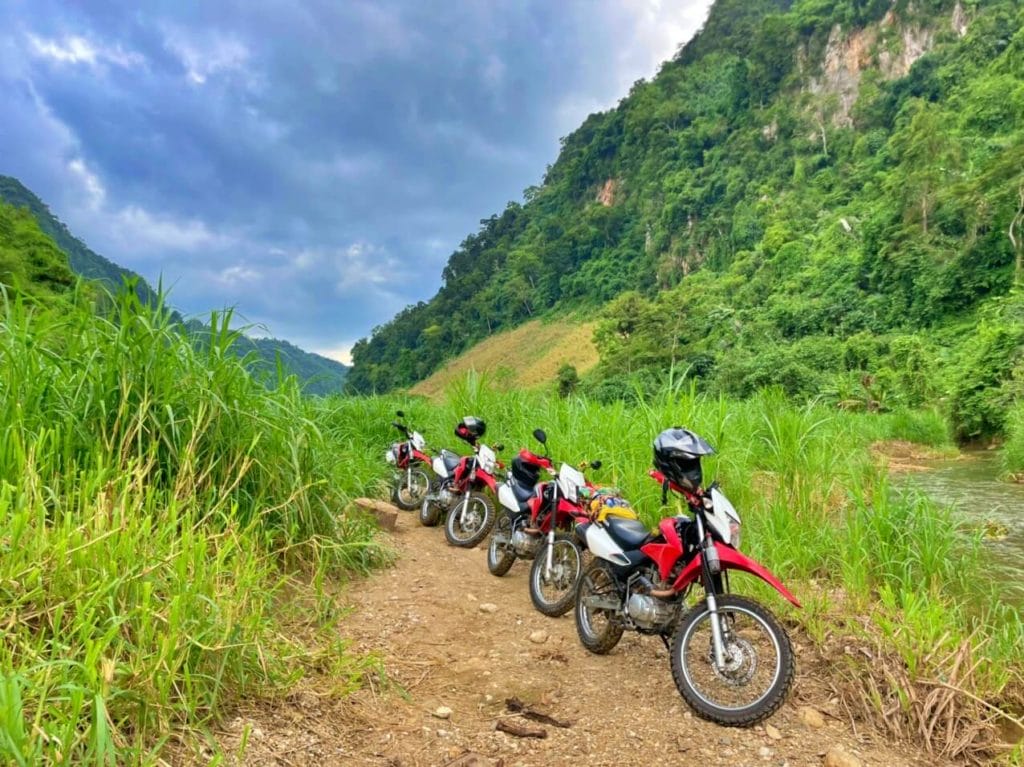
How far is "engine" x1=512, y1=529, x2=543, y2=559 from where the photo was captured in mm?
4207

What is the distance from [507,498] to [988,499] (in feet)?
21.6

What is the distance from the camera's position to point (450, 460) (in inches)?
235

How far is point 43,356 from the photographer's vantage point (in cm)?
280

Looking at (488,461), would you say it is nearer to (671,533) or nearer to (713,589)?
(671,533)

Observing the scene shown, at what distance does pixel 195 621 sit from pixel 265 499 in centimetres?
141

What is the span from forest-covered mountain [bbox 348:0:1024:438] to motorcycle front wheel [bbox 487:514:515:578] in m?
1.76

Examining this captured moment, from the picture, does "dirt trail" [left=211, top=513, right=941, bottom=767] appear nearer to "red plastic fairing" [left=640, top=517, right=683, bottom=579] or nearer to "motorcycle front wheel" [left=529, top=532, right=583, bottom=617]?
"motorcycle front wheel" [left=529, top=532, right=583, bottom=617]

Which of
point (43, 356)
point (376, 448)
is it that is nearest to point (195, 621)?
point (43, 356)

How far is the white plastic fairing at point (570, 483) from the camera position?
3.88 metres

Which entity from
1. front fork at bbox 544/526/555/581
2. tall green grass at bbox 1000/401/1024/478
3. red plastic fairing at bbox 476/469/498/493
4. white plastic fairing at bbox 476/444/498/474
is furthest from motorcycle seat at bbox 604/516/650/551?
tall green grass at bbox 1000/401/1024/478

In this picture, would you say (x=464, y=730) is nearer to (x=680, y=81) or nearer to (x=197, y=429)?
(x=197, y=429)

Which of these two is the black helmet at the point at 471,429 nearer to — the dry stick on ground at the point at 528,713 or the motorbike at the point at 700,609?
the motorbike at the point at 700,609

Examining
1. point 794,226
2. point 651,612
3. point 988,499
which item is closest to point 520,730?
point 651,612

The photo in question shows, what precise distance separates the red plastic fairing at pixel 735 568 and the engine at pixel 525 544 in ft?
5.48
